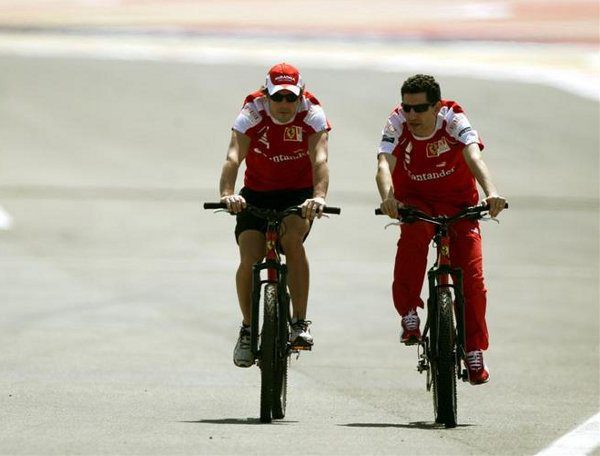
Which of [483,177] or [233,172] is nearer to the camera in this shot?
[483,177]

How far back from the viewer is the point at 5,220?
21.3 metres

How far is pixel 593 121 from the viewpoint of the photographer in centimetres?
2902

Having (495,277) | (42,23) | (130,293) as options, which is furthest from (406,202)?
(42,23)

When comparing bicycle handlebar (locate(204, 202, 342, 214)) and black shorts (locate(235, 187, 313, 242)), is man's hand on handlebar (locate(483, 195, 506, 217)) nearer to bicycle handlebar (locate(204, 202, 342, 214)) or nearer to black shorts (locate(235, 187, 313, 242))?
bicycle handlebar (locate(204, 202, 342, 214))

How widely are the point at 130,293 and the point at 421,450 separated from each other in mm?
8778

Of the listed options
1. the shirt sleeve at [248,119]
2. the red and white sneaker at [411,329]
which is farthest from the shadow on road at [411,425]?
the shirt sleeve at [248,119]

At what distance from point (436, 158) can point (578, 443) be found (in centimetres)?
217

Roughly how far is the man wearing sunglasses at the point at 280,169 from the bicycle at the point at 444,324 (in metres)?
0.72

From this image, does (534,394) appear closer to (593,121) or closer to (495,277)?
(495,277)

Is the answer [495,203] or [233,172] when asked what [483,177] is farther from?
[233,172]

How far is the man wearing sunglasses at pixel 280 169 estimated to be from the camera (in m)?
10.1

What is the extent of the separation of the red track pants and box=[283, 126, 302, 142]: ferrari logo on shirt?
80 cm

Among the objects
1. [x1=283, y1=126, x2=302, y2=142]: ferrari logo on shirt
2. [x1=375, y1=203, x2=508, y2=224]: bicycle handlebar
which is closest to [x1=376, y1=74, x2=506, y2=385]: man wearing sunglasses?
[x1=375, y1=203, x2=508, y2=224]: bicycle handlebar

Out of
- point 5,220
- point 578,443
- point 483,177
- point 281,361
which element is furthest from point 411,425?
point 5,220
